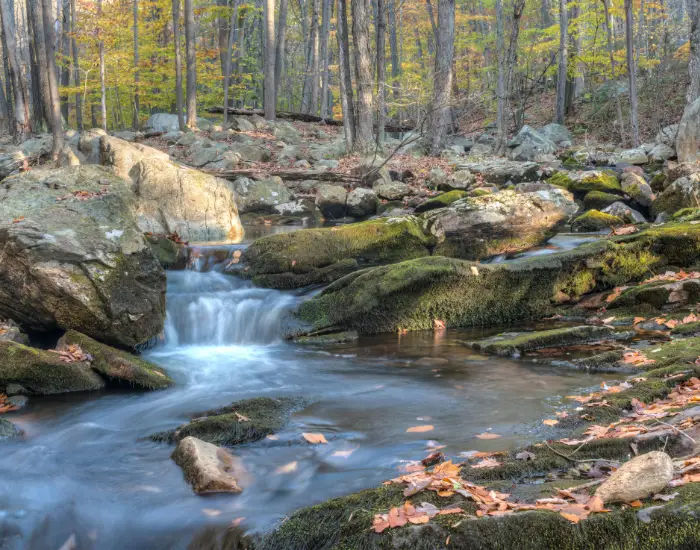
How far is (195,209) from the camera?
12281 millimetres

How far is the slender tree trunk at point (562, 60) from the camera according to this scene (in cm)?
2345

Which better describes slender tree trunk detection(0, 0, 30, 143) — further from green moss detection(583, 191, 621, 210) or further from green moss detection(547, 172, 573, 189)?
green moss detection(583, 191, 621, 210)

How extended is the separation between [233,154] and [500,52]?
10.5 metres

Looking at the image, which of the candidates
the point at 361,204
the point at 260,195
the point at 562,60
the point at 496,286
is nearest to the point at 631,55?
the point at 562,60

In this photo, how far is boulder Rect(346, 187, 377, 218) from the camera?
15.6m

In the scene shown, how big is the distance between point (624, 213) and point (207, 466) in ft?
34.3

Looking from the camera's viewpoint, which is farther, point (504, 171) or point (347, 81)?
point (347, 81)

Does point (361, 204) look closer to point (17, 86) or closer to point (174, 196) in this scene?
point (174, 196)

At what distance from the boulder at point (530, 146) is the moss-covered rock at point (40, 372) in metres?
17.7

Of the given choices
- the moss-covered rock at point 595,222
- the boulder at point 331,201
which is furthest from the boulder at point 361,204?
the moss-covered rock at point 595,222

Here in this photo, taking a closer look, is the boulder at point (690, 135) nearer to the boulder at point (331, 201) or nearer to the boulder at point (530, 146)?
the boulder at point (530, 146)

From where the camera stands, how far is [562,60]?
79.8 ft

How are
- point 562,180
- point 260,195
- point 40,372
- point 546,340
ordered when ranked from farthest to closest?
point 260,195, point 562,180, point 546,340, point 40,372

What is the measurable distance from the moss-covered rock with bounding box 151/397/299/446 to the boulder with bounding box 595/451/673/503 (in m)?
2.81
